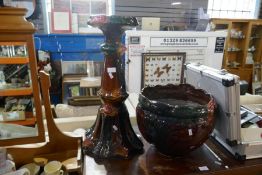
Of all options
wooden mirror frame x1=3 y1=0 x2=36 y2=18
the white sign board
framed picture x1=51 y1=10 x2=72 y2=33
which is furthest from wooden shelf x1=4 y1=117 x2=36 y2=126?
wooden mirror frame x1=3 y1=0 x2=36 y2=18

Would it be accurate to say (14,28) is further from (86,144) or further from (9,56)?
(86,144)

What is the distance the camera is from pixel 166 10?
4105 millimetres

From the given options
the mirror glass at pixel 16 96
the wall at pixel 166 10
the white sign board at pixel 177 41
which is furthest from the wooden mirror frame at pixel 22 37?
the wall at pixel 166 10

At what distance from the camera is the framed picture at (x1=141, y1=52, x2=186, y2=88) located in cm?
254

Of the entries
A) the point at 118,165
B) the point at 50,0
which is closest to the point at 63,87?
the point at 50,0

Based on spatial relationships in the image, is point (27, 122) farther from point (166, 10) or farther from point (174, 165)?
point (166, 10)

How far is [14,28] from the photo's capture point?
0.91 metres

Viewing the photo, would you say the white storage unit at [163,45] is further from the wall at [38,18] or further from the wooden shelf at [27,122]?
the wall at [38,18]

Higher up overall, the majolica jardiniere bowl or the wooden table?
the majolica jardiniere bowl

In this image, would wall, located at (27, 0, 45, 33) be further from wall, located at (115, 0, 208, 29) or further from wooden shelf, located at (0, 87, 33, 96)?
wooden shelf, located at (0, 87, 33, 96)

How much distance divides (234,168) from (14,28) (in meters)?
1.02

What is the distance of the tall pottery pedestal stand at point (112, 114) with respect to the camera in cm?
83

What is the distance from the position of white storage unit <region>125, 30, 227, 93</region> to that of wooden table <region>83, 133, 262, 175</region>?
5.61ft

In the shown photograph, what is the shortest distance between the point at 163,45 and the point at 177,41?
0.59 feet
